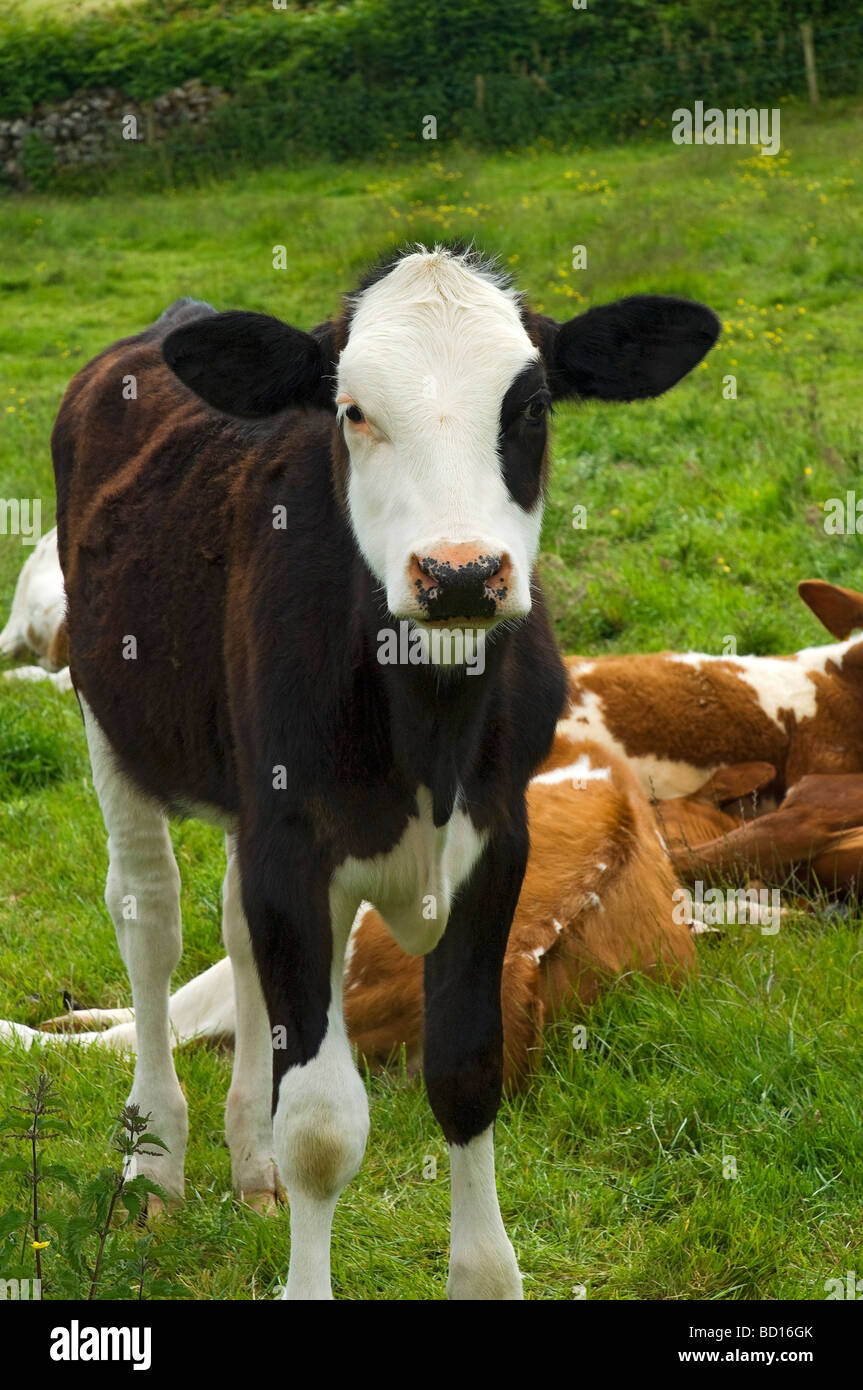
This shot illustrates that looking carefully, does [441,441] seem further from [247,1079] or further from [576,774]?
[576,774]

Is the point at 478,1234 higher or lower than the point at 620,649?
lower

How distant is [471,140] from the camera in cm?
2184

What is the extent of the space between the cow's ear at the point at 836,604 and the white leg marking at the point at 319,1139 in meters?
3.96

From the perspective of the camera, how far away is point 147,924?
4.17 meters

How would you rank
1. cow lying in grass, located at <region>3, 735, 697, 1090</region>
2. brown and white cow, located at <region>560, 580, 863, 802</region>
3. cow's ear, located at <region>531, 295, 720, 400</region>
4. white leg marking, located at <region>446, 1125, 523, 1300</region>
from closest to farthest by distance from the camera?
white leg marking, located at <region>446, 1125, 523, 1300</region> < cow's ear, located at <region>531, 295, 720, 400</region> < cow lying in grass, located at <region>3, 735, 697, 1090</region> < brown and white cow, located at <region>560, 580, 863, 802</region>

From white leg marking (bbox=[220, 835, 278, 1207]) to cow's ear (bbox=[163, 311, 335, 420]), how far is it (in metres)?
1.15

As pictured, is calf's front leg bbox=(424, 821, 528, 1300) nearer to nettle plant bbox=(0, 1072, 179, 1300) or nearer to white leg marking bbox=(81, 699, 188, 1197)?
nettle plant bbox=(0, 1072, 179, 1300)

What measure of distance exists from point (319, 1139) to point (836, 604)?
424 cm

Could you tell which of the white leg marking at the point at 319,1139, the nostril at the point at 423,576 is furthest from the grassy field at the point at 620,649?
the nostril at the point at 423,576

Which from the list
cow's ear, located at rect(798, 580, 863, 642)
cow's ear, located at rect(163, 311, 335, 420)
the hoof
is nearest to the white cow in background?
cow's ear, located at rect(798, 580, 863, 642)

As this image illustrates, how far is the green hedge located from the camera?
71.7ft

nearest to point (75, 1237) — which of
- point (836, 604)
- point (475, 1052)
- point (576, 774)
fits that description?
point (475, 1052)

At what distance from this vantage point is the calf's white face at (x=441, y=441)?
8.73ft

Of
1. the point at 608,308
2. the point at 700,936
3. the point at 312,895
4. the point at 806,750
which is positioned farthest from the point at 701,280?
the point at 312,895
